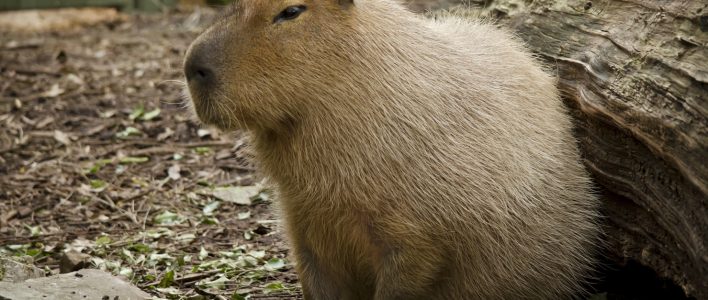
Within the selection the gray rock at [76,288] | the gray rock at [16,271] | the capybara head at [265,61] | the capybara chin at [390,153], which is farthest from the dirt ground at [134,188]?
the capybara head at [265,61]

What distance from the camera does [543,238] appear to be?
379 centimetres

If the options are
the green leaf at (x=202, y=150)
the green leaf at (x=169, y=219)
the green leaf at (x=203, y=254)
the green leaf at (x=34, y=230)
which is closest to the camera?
the green leaf at (x=203, y=254)

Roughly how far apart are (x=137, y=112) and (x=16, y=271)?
293 cm

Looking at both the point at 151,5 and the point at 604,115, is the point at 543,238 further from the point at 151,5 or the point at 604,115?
the point at 151,5

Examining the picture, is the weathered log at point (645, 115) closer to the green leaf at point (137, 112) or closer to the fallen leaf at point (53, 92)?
the green leaf at point (137, 112)

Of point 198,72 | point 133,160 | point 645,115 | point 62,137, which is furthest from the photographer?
point 62,137

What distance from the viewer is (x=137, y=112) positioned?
7012 mm

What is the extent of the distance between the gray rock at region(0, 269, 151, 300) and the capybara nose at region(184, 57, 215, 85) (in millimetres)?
979

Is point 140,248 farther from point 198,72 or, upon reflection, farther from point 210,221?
point 198,72

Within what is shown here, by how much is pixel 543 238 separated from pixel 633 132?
0.59 meters

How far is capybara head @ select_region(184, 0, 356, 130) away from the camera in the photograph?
3.46 m

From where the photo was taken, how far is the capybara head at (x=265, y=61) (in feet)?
11.3

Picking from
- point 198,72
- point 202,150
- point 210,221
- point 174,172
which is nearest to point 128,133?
point 202,150

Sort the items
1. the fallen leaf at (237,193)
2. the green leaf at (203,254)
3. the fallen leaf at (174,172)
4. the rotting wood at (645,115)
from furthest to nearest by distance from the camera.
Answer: the fallen leaf at (174,172) → the fallen leaf at (237,193) → the green leaf at (203,254) → the rotting wood at (645,115)
